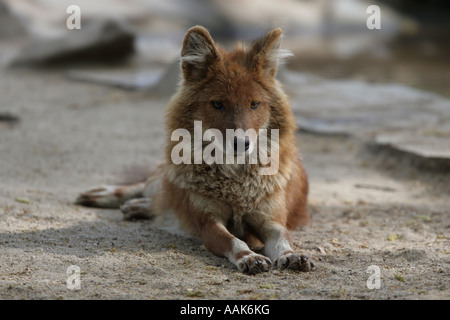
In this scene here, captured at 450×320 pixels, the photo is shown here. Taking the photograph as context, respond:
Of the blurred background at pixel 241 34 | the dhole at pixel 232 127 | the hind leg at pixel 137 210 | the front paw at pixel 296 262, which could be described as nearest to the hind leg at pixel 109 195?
the hind leg at pixel 137 210

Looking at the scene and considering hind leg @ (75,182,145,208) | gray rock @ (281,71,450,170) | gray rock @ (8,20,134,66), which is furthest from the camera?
gray rock @ (8,20,134,66)

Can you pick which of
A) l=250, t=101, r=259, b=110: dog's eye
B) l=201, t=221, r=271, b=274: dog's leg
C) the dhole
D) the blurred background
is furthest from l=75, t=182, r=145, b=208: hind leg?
the blurred background

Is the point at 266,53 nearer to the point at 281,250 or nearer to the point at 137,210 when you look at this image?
the point at 281,250

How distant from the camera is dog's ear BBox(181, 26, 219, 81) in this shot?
479cm

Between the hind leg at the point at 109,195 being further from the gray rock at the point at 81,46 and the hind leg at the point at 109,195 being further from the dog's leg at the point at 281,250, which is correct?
the gray rock at the point at 81,46

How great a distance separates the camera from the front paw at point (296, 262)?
168 inches

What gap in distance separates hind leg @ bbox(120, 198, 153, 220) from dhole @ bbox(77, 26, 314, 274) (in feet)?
2.21

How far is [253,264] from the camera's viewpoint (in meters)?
4.20

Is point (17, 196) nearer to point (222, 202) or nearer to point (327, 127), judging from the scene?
point (222, 202)

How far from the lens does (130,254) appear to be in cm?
449

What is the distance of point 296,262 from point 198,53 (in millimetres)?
1755

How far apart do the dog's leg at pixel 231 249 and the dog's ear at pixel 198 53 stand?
3.89ft

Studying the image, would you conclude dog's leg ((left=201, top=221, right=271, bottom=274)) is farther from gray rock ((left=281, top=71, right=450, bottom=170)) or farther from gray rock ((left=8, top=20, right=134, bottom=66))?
gray rock ((left=8, top=20, right=134, bottom=66))

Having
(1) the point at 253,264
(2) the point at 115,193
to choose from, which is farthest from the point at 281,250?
(2) the point at 115,193
